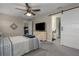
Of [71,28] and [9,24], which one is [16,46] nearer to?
[71,28]

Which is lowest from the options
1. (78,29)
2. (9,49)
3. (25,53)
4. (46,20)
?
(25,53)

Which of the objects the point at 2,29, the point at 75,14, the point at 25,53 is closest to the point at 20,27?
the point at 2,29

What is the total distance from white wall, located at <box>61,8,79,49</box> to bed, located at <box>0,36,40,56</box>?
200cm

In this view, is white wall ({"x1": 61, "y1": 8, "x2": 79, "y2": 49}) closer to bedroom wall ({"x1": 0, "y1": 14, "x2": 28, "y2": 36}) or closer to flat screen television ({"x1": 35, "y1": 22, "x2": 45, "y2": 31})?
flat screen television ({"x1": 35, "y1": 22, "x2": 45, "y2": 31})

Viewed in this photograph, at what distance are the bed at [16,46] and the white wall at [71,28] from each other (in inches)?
78.6

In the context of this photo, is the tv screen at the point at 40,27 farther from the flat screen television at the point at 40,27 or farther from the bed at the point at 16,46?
the bed at the point at 16,46

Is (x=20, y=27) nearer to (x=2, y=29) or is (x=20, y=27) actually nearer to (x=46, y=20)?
(x=2, y=29)

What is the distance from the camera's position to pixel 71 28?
4723 mm

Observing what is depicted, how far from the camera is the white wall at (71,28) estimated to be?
4434mm

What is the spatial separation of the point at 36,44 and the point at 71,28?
2206 millimetres

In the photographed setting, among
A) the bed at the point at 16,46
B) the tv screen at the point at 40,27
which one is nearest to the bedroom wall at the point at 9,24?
the tv screen at the point at 40,27

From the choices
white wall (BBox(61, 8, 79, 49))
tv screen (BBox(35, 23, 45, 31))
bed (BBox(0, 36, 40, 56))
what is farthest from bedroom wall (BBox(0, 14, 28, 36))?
white wall (BBox(61, 8, 79, 49))

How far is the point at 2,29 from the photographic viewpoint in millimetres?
6465

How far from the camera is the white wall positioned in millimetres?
4434
